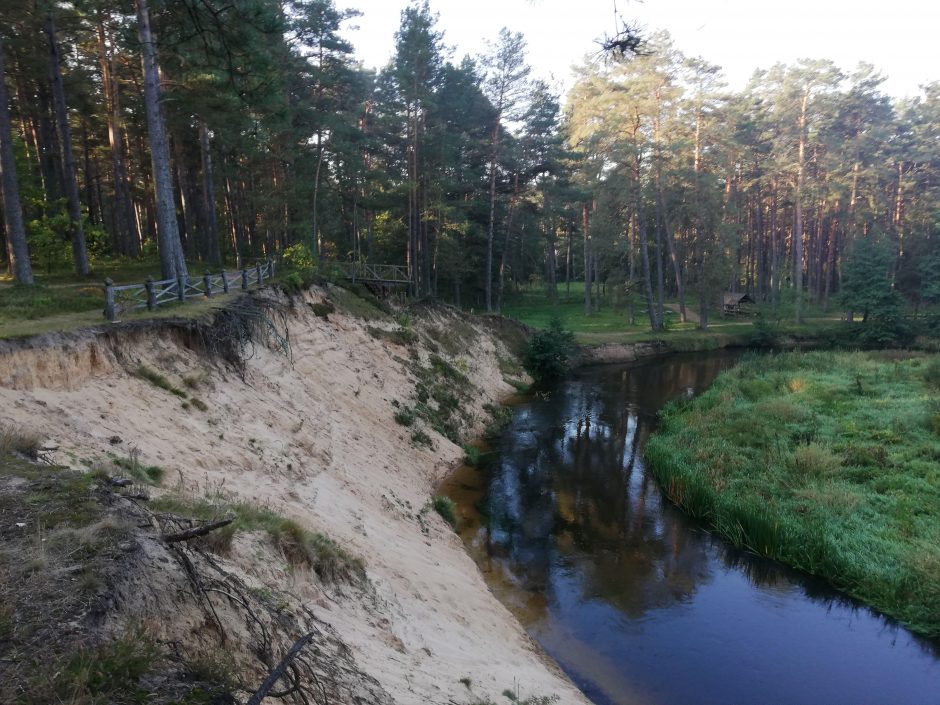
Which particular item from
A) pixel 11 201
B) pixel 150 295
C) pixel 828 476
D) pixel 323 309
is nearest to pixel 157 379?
pixel 150 295

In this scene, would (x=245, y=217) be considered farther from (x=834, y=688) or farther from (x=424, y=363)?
(x=834, y=688)

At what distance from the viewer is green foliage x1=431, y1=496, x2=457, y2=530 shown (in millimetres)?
15023

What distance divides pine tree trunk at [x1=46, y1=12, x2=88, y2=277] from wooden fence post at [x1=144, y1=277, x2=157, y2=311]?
388 inches

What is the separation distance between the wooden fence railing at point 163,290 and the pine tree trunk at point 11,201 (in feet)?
15.2

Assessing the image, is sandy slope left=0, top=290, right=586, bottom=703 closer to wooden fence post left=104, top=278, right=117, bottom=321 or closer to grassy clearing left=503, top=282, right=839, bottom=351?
wooden fence post left=104, top=278, right=117, bottom=321

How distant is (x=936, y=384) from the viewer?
2434cm

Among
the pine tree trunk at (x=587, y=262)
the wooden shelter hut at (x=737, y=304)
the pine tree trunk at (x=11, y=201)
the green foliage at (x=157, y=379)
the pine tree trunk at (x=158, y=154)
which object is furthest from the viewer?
the wooden shelter hut at (x=737, y=304)

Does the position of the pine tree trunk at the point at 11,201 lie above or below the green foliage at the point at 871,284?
above

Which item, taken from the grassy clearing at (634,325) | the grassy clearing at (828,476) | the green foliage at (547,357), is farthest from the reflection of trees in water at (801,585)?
the grassy clearing at (634,325)

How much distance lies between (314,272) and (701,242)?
3484 centimetres

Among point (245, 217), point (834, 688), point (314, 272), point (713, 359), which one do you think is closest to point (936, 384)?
point (713, 359)

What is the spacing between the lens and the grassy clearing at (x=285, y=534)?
7441 millimetres

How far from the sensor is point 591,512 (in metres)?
16.2

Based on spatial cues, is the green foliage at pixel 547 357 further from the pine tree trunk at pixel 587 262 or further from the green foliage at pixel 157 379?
the green foliage at pixel 157 379
